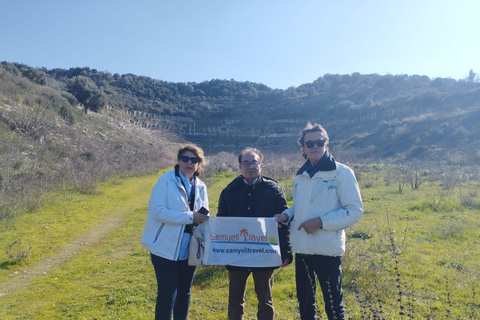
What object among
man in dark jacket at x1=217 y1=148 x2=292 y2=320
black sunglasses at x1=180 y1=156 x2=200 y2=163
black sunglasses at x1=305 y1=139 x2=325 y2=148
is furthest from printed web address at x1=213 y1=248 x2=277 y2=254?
black sunglasses at x1=305 y1=139 x2=325 y2=148

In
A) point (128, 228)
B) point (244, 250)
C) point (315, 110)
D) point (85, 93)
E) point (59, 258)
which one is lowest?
point (59, 258)

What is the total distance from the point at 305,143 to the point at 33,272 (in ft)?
19.1

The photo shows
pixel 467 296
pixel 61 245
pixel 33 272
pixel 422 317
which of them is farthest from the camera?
pixel 61 245

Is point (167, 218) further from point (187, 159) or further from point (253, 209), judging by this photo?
point (253, 209)

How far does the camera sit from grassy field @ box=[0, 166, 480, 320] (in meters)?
4.16

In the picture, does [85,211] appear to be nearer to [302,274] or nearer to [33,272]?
[33,272]

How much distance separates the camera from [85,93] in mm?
34156

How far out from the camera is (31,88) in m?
25.3

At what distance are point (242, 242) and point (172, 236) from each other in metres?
0.70

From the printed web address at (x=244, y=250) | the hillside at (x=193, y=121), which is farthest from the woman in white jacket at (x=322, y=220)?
the hillside at (x=193, y=121)

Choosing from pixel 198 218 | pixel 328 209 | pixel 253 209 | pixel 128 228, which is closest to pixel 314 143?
pixel 328 209

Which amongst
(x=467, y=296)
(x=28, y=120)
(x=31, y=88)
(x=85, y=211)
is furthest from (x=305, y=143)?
(x=31, y=88)

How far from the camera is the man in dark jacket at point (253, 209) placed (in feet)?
9.67

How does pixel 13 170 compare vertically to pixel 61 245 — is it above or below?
above
